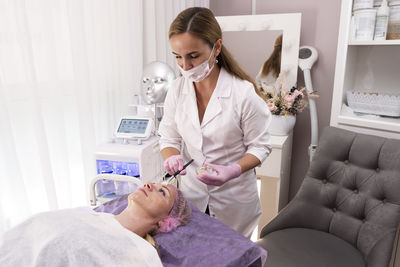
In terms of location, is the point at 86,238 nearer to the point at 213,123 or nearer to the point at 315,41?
the point at 213,123

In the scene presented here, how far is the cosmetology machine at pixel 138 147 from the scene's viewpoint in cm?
162

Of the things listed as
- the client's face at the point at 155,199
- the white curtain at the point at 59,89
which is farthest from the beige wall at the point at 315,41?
the client's face at the point at 155,199

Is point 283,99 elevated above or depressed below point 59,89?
below

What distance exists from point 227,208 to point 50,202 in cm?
89

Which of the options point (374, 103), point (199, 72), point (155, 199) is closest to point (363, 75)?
point (374, 103)

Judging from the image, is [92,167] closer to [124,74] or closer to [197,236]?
[124,74]

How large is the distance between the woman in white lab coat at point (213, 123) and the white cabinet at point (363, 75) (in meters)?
0.76

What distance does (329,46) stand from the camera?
221 cm

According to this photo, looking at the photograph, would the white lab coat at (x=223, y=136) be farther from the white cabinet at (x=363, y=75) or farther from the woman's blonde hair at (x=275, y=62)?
the woman's blonde hair at (x=275, y=62)

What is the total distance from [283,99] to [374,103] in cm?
54

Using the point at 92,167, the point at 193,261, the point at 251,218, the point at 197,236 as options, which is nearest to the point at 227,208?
the point at 251,218

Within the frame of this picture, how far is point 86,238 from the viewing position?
897 millimetres

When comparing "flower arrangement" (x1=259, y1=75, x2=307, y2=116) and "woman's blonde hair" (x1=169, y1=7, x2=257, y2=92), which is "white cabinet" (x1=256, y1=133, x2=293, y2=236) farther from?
"woman's blonde hair" (x1=169, y1=7, x2=257, y2=92)

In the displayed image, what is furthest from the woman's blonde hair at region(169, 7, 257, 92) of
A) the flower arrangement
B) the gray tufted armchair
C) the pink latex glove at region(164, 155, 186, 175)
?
the flower arrangement
